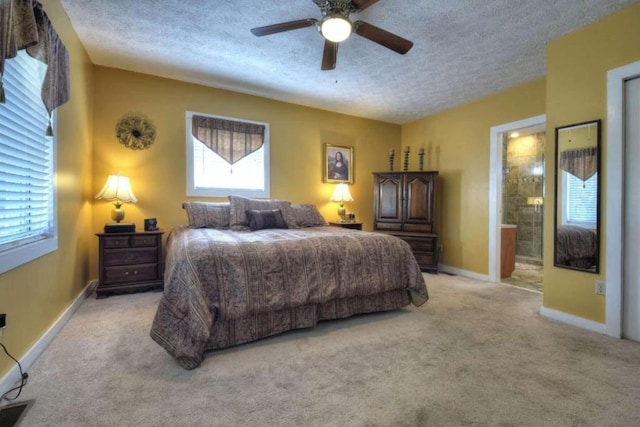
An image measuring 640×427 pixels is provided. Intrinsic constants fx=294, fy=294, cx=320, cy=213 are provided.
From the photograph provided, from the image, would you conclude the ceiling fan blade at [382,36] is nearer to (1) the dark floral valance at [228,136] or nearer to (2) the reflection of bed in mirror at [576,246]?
(2) the reflection of bed in mirror at [576,246]

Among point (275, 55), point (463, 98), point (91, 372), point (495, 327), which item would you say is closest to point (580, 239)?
point (495, 327)

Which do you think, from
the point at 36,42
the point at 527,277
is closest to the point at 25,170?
the point at 36,42

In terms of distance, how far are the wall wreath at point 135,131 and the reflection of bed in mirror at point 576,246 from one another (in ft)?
15.0

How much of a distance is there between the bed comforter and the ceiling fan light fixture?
1.57m

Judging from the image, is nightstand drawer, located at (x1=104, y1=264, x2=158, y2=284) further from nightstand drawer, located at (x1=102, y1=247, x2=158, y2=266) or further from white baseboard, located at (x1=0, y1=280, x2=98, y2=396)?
white baseboard, located at (x1=0, y1=280, x2=98, y2=396)

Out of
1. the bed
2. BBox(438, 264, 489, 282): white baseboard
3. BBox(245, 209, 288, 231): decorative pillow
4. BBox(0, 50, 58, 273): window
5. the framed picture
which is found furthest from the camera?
the framed picture

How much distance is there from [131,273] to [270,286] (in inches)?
79.0

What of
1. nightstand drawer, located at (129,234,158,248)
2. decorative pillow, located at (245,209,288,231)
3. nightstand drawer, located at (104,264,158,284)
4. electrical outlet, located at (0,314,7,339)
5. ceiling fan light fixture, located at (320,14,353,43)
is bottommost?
nightstand drawer, located at (104,264,158,284)

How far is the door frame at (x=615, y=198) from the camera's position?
7.55 ft

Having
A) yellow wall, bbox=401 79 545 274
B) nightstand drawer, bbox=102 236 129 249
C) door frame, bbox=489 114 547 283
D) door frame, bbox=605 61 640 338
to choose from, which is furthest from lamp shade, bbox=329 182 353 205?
door frame, bbox=605 61 640 338

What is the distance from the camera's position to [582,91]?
101 inches

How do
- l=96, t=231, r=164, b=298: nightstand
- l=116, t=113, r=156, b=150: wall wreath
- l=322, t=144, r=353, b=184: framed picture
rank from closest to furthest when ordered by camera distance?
1. l=96, t=231, r=164, b=298: nightstand
2. l=116, t=113, r=156, b=150: wall wreath
3. l=322, t=144, r=353, b=184: framed picture

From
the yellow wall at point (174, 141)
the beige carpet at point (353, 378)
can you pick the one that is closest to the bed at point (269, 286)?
the beige carpet at point (353, 378)

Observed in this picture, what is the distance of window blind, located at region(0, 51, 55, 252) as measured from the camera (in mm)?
1632
